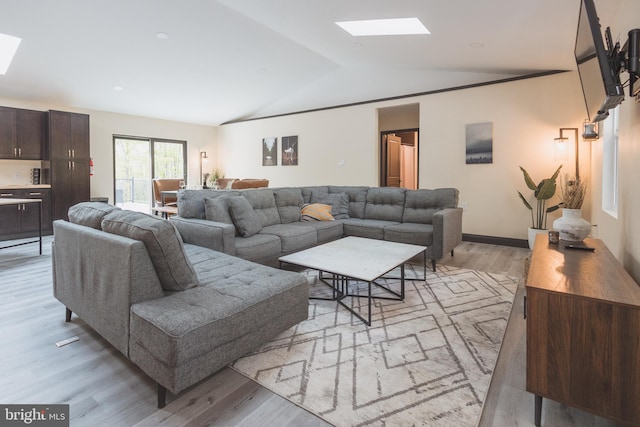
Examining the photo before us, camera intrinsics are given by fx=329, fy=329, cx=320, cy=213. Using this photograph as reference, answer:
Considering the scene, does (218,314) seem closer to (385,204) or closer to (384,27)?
(385,204)

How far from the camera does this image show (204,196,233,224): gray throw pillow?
3.30 m

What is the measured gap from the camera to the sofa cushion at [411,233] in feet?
12.3

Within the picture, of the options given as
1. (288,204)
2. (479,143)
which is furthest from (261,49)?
(479,143)

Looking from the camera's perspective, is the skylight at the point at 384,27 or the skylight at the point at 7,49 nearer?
the skylight at the point at 384,27

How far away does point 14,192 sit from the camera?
523 cm

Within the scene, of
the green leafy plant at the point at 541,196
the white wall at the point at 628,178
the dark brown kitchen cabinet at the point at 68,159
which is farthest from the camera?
the dark brown kitchen cabinet at the point at 68,159

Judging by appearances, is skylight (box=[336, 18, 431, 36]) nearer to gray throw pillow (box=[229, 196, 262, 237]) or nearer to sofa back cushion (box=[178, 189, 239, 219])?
gray throw pillow (box=[229, 196, 262, 237])

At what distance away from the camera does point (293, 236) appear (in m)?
3.56

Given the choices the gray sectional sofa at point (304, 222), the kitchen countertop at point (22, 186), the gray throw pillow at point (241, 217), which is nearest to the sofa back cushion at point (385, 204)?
the gray sectional sofa at point (304, 222)

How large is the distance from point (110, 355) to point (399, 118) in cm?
634

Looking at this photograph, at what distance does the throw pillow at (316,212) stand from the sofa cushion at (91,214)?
260cm

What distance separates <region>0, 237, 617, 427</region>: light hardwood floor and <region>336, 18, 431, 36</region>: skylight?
2996 mm

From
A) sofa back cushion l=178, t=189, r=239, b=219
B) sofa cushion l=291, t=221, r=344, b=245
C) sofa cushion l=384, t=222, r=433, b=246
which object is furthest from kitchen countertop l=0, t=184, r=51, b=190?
sofa cushion l=384, t=222, r=433, b=246

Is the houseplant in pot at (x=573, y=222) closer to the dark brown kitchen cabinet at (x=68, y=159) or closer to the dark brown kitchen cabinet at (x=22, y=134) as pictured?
the dark brown kitchen cabinet at (x=68, y=159)
